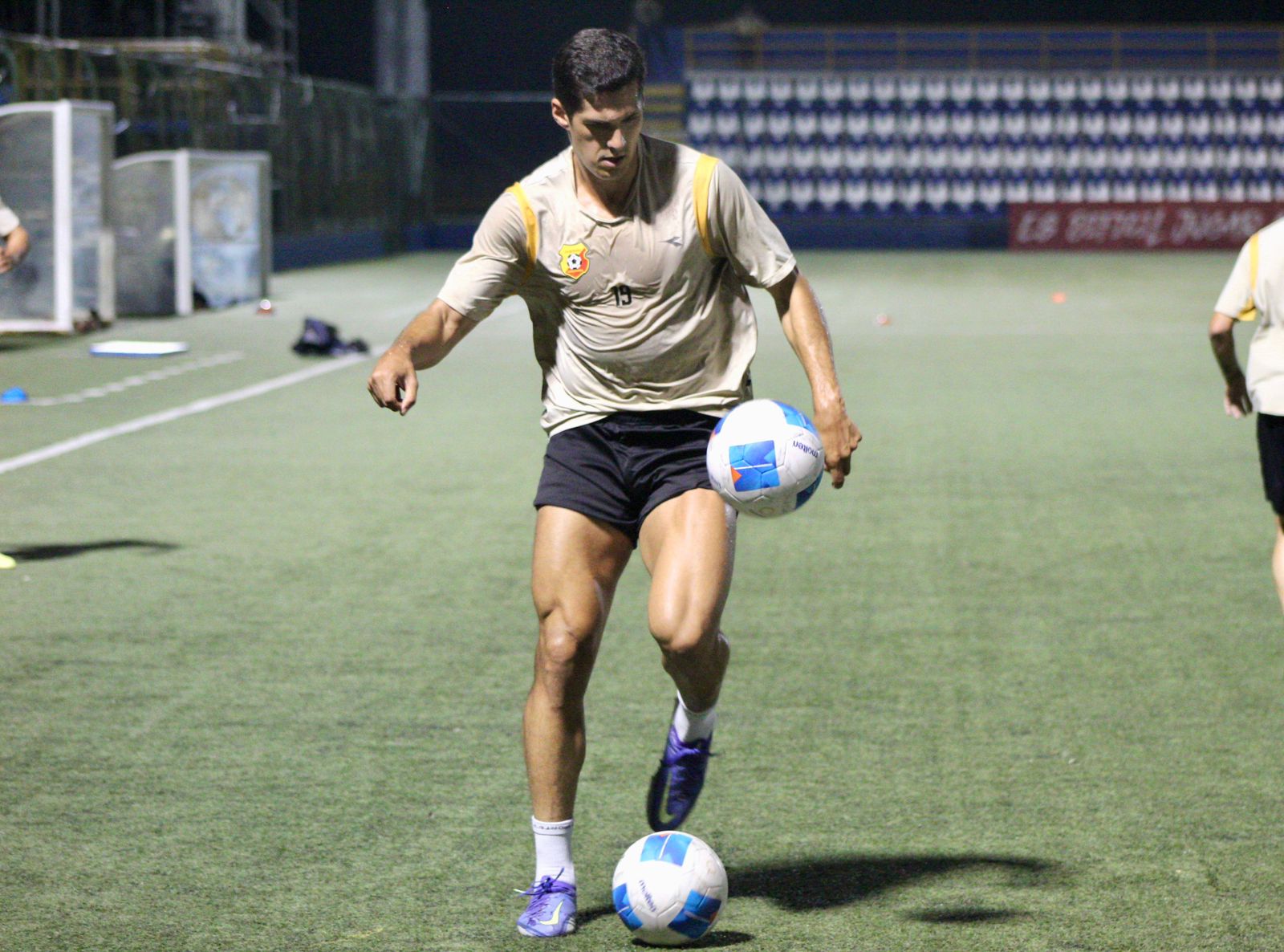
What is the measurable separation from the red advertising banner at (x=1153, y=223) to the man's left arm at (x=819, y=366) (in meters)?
36.0

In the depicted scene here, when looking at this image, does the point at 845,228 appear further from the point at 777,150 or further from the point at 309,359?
the point at 309,359

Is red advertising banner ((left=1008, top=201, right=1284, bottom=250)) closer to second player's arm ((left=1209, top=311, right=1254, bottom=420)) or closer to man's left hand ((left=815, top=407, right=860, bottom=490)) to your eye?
second player's arm ((left=1209, top=311, right=1254, bottom=420))

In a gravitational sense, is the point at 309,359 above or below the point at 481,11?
below

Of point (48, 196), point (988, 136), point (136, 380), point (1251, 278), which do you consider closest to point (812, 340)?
point (1251, 278)

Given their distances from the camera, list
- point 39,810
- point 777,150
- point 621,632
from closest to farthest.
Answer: point 39,810 → point 621,632 → point 777,150

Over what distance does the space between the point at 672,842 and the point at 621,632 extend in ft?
10.3

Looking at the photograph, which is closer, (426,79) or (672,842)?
(672,842)

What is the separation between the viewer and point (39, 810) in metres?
4.80

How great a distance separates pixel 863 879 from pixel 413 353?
1612mm

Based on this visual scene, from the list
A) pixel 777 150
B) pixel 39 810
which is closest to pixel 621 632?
pixel 39 810

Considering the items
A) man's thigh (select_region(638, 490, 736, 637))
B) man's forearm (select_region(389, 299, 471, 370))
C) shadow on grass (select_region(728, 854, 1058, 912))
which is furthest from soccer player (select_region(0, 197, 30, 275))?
shadow on grass (select_region(728, 854, 1058, 912))

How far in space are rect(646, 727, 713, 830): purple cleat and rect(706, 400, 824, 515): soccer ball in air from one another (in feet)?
2.09

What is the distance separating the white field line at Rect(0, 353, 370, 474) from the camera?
1137 cm

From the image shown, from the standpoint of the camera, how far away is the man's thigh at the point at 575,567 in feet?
13.4
